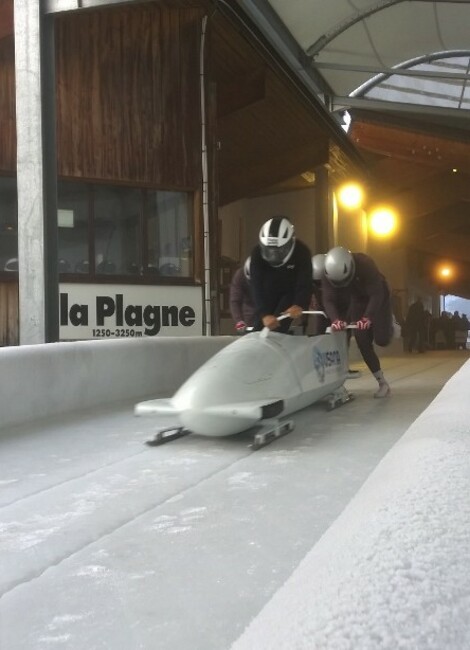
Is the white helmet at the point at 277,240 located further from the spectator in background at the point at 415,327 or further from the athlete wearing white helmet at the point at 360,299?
the spectator in background at the point at 415,327

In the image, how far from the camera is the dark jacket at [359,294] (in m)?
5.23

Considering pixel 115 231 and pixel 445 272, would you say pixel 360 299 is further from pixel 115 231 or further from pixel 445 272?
pixel 445 272

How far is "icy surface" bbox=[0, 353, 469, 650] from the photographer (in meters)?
0.82

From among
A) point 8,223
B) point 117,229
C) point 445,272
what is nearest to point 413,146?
point 445,272

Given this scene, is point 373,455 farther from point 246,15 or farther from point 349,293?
point 246,15

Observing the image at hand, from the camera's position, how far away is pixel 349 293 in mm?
5516

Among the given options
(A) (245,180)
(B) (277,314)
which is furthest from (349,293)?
(A) (245,180)

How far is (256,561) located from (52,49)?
4559mm

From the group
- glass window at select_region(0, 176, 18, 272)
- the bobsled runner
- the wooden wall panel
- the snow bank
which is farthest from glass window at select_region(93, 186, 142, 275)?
the snow bank

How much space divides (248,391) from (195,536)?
147 cm

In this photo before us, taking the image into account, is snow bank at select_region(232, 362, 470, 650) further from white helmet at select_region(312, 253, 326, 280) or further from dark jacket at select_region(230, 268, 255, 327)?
white helmet at select_region(312, 253, 326, 280)

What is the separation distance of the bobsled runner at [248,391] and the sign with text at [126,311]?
520 cm

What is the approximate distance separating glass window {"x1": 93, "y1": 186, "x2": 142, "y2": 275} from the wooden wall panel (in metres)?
0.27

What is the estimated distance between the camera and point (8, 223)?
8633 mm
